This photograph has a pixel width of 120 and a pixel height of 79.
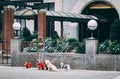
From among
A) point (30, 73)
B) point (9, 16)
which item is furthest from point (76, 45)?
point (9, 16)

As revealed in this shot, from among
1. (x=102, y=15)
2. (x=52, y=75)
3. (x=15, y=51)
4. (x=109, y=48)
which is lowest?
(x=52, y=75)

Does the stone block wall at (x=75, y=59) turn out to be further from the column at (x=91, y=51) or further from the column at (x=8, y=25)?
the column at (x=8, y=25)

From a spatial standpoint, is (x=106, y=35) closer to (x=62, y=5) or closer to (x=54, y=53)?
(x=62, y=5)

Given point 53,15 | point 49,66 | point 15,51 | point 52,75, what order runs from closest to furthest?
point 52,75 → point 49,66 → point 15,51 → point 53,15

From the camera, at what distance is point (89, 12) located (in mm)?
46781

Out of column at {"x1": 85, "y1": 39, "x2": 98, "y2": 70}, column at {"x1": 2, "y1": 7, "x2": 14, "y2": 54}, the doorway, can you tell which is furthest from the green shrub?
the doorway

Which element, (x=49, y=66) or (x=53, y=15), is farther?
(x=53, y=15)

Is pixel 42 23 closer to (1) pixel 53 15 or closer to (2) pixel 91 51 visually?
(1) pixel 53 15

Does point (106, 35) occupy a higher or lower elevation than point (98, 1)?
lower

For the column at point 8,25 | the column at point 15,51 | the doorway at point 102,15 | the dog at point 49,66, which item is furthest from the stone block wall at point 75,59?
the doorway at point 102,15

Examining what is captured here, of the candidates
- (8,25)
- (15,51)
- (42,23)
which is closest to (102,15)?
(42,23)

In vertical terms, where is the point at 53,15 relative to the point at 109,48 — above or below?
above

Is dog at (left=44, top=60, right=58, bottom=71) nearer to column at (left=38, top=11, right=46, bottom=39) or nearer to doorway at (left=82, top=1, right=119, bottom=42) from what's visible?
column at (left=38, top=11, right=46, bottom=39)

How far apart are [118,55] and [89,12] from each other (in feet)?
64.5
